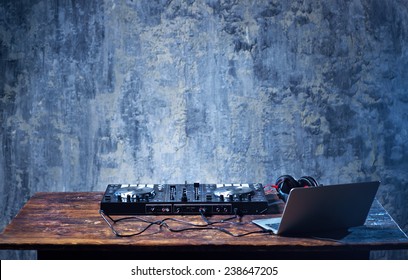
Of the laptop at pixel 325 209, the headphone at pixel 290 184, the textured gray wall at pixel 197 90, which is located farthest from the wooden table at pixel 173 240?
the textured gray wall at pixel 197 90

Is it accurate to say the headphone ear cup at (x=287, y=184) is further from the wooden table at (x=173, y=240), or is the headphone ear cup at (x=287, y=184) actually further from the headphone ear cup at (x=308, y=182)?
the wooden table at (x=173, y=240)

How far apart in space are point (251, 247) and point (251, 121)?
147 cm

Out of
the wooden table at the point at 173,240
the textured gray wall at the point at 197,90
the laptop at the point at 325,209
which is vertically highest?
the textured gray wall at the point at 197,90

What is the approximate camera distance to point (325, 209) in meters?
2.53

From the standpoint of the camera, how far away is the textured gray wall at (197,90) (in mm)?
3740

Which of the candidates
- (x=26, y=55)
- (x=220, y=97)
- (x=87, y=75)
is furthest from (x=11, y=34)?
(x=220, y=97)

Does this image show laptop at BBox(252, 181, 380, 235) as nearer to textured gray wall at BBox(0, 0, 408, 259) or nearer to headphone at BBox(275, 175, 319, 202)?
headphone at BBox(275, 175, 319, 202)

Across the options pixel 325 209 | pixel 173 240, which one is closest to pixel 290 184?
pixel 325 209

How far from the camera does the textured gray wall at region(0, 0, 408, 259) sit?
3.74m

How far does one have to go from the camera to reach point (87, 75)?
3760 millimetres

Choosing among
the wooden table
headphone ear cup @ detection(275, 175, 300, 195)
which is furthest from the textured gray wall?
the wooden table

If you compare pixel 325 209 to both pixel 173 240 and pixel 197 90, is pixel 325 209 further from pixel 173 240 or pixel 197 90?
pixel 197 90

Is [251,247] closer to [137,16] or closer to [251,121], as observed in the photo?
[251,121]

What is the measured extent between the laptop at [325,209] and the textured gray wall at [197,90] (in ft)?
4.04
